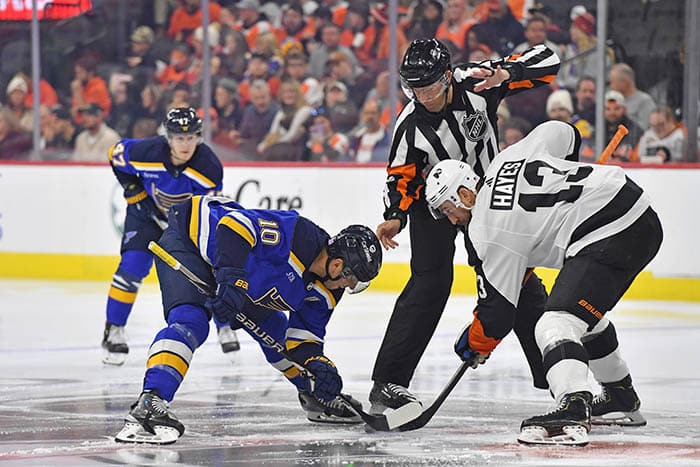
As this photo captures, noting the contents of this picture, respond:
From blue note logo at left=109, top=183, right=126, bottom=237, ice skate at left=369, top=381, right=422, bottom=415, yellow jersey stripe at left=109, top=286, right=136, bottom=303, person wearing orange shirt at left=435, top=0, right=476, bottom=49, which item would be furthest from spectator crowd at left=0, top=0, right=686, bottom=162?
ice skate at left=369, top=381, right=422, bottom=415

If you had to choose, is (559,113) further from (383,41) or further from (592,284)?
(592,284)

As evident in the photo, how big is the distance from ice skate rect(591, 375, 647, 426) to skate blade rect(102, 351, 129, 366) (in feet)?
8.43

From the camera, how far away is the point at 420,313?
516 centimetres

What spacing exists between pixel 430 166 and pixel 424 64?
404mm

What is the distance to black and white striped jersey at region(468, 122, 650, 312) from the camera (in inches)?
171

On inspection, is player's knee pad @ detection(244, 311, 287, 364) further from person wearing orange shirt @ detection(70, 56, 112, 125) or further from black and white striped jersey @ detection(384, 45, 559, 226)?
person wearing orange shirt @ detection(70, 56, 112, 125)

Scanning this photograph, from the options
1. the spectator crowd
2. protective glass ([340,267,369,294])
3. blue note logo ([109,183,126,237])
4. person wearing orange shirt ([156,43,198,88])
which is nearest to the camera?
protective glass ([340,267,369,294])

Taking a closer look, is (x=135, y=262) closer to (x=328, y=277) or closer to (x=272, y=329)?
(x=272, y=329)

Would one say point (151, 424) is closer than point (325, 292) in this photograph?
Yes

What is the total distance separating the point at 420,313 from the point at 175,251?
0.93 meters

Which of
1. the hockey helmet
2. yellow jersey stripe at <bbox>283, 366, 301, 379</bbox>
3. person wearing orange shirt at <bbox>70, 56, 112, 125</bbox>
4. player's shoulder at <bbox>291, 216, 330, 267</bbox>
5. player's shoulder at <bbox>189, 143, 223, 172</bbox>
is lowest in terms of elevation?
person wearing orange shirt at <bbox>70, 56, 112, 125</bbox>

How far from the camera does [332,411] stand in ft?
16.5

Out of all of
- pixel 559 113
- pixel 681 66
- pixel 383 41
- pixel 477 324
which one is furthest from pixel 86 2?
pixel 477 324

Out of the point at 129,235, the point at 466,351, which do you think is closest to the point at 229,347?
the point at 129,235
